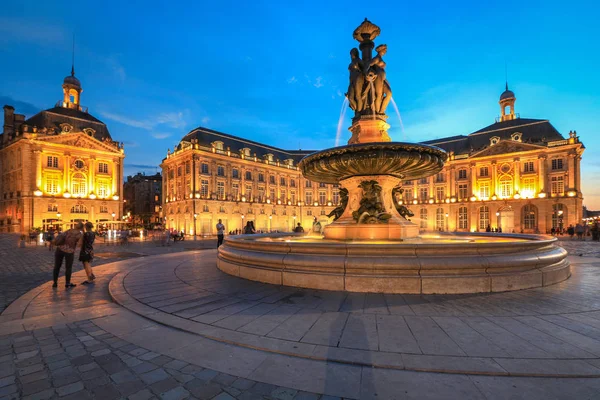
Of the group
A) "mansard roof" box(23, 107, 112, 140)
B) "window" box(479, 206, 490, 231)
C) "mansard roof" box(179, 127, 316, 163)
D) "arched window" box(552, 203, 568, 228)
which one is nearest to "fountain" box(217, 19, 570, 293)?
"mansard roof" box(179, 127, 316, 163)

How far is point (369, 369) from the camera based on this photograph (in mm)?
2781

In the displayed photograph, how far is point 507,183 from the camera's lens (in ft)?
154

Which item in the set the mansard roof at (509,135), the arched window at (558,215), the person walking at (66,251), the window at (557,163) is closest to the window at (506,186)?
the window at (557,163)

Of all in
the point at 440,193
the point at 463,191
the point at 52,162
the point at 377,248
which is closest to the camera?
the point at 377,248

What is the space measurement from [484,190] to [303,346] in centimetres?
5549

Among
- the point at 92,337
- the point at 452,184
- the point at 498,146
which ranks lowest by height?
the point at 92,337

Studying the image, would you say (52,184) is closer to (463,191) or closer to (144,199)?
(144,199)

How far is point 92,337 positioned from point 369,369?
11.4ft

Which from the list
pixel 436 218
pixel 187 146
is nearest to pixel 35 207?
pixel 187 146

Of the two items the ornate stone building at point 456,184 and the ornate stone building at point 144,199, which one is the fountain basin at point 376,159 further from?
the ornate stone building at point 144,199

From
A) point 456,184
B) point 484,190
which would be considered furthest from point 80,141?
point 484,190

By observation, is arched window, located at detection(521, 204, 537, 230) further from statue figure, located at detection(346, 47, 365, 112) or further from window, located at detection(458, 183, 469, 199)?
statue figure, located at detection(346, 47, 365, 112)

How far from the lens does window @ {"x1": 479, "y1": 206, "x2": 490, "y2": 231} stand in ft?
159

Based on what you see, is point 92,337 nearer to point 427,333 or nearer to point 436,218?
point 427,333
